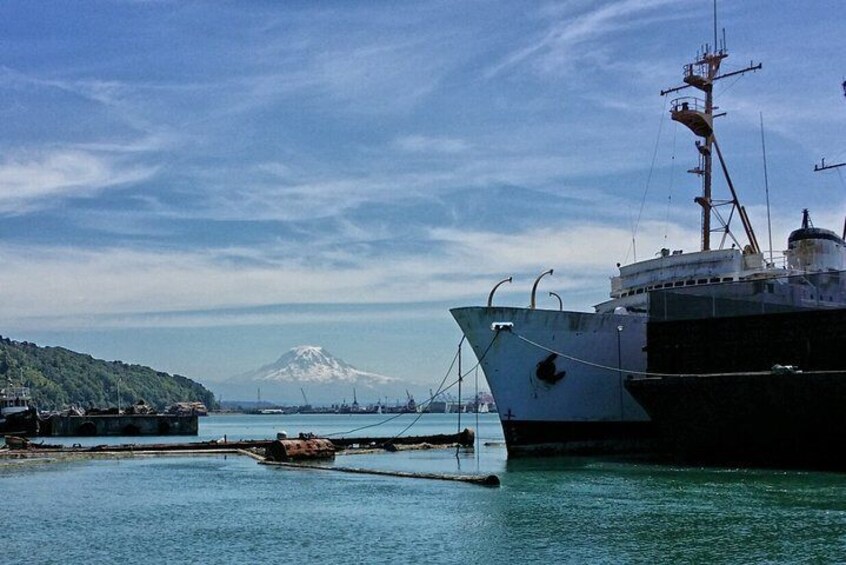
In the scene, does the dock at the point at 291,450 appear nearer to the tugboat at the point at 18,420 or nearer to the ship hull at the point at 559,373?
the ship hull at the point at 559,373

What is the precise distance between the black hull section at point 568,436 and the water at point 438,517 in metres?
1.20

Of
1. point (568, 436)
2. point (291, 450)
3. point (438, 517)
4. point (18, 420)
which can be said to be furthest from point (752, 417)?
point (18, 420)

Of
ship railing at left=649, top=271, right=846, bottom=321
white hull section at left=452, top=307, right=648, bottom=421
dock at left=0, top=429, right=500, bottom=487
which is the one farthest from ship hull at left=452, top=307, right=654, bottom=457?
dock at left=0, top=429, right=500, bottom=487

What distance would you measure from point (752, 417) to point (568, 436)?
320 inches

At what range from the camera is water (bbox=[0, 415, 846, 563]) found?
1906 cm

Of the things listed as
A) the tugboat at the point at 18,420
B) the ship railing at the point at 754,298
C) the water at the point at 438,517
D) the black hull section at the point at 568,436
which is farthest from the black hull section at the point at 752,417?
the tugboat at the point at 18,420

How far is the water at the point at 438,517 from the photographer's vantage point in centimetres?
1906

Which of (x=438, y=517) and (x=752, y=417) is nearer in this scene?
(x=438, y=517)

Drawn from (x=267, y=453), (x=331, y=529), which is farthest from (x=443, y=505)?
(x=267, y=453)

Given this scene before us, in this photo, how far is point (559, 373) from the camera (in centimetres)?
3569

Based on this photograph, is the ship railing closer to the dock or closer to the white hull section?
the white hull section

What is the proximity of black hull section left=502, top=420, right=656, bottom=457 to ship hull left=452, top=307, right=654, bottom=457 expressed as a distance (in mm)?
37

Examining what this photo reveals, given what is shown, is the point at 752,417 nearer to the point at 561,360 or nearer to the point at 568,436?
the point at 561,360

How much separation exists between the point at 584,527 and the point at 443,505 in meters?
5.13
